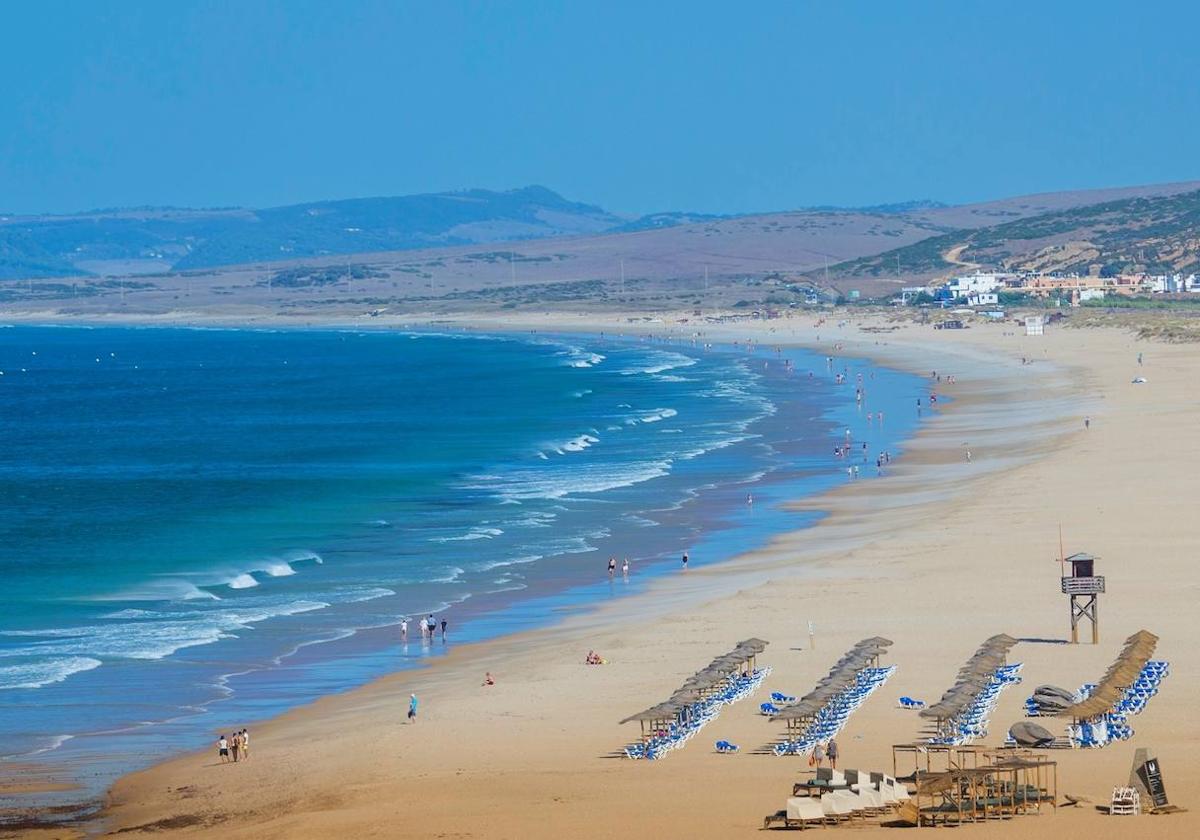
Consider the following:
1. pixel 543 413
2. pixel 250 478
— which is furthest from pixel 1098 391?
pixel 250 478

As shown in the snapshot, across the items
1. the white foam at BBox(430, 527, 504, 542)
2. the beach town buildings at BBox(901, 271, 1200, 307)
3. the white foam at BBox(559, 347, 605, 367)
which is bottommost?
the white foam at BBox(430, 527, 504, 542)

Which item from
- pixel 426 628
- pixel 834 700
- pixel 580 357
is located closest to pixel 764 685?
pixel 834 700

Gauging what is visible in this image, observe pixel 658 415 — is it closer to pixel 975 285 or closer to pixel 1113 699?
pixel 1113 699

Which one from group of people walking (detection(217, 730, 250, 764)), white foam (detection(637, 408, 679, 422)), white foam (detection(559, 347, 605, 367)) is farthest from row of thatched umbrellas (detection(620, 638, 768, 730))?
white foam (detection(559, 347, 605, 367))

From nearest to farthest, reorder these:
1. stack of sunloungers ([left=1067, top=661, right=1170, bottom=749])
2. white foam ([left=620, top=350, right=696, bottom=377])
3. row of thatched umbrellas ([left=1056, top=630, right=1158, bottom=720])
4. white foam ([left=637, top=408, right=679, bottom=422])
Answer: stack of sunloungers ([left=1067, top=661, right=1170, bottom=749]) < row of thatched umbrellas ([left=1056, top=630, right=1158, bottom=720]) < white foam ([left=637, top=408, right=679, bottom=422]) < white foam ([left=620, top=350, right=696, bottom=377])

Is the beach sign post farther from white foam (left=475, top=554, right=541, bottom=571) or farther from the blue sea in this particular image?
white foam (left=475, top=554, right=541, bottom=571)

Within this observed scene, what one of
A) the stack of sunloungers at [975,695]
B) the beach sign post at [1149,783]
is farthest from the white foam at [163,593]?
the beach sign post at [1149,783]
